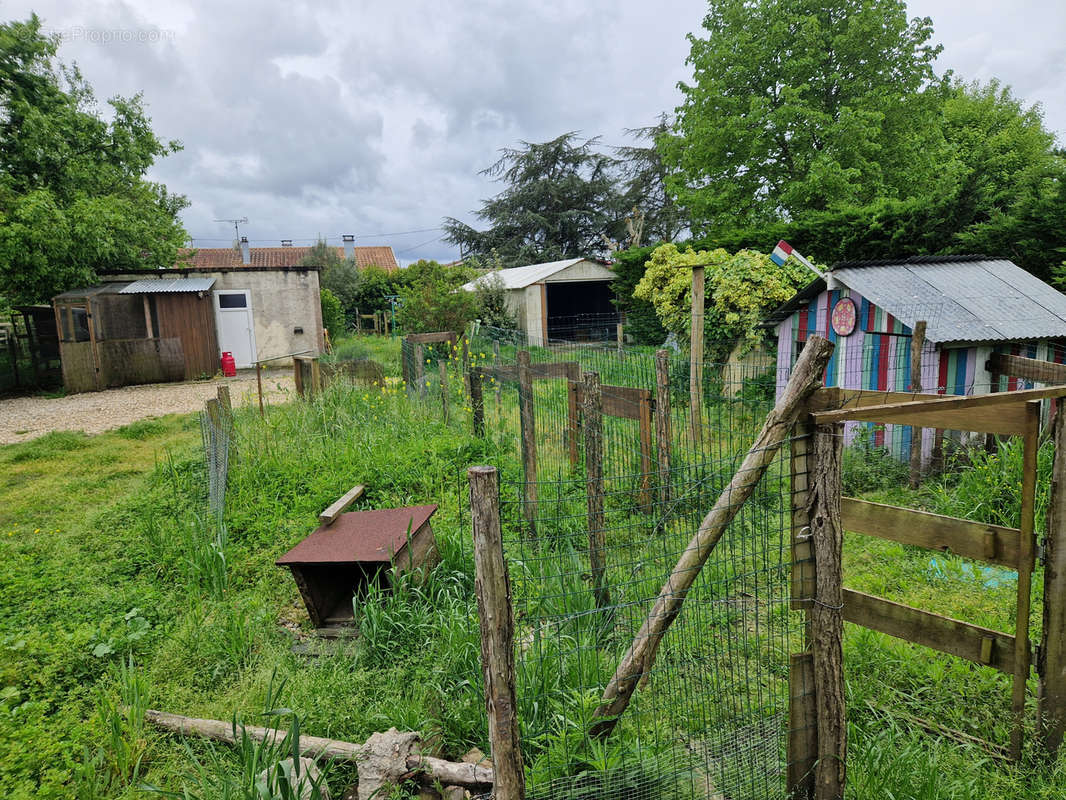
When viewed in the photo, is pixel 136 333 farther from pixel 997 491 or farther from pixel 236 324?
pixel 997 491

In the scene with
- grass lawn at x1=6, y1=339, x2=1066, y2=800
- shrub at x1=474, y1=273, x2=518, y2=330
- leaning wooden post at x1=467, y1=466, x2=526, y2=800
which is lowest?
grass lawn at x1=6, y1=339, x2=1066, y2=800

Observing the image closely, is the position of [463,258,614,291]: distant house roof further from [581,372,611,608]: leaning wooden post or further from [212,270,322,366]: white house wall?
[581,372,611,608]: leaning wooden post

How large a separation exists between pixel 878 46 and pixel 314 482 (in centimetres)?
2062

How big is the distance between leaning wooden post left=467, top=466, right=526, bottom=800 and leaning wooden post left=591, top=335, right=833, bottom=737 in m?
0.46

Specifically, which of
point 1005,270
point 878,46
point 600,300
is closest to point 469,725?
point 1005,270

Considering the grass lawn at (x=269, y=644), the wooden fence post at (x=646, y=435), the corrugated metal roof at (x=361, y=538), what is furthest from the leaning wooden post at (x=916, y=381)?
the corrugated metal roof at (x=361, y=538)

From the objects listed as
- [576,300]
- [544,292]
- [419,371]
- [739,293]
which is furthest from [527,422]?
[576,300]

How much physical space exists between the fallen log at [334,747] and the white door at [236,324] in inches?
629

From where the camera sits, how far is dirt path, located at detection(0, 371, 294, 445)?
34.6 ft

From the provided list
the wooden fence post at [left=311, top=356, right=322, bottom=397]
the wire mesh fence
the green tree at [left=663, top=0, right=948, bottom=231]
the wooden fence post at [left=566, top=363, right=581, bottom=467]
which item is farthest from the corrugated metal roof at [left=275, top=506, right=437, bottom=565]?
the green tree at [left=663, top=0, right=948, bottom=231]

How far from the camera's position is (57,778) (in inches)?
104

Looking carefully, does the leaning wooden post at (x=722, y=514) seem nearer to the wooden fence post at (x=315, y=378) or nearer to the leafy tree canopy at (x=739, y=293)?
the wooden fence post at (x=315, y=378)

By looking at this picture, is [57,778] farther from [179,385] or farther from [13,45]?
[13,45]

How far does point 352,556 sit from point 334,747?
1.32 m
